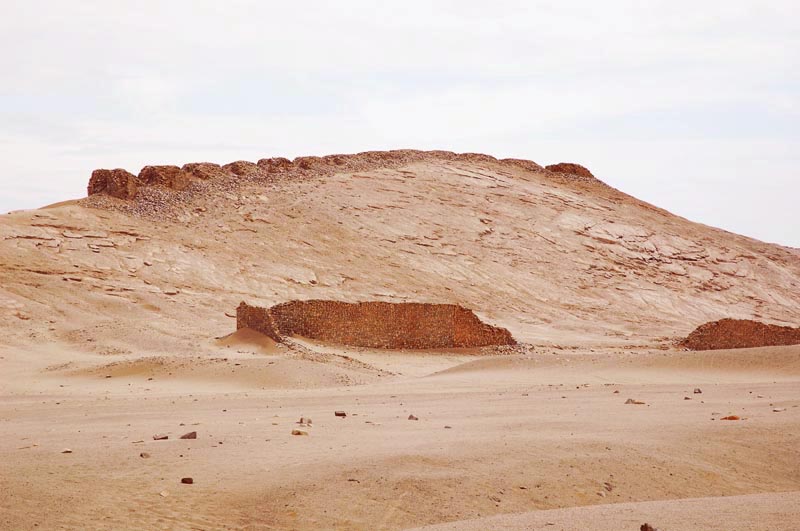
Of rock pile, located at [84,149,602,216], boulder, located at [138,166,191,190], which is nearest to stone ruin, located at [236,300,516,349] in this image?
rock pile, located at [84,149,602,216]

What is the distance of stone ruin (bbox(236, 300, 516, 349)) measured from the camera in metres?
23.8

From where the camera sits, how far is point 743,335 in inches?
1029

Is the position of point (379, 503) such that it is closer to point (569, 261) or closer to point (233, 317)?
point (233, 317)

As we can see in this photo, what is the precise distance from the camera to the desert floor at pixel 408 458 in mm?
7488

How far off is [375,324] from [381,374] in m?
4.94

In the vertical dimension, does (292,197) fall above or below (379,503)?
above

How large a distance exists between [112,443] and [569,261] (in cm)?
3594

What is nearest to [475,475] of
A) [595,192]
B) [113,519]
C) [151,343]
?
[113,519]

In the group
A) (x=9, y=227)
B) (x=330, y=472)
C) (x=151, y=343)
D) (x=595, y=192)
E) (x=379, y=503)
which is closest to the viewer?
(x=379, y=503)

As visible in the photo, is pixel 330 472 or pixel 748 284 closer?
pixel 330 472

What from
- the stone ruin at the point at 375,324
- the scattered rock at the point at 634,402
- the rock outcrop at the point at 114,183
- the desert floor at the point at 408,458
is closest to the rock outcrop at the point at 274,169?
the rock outcrop at the point at 114,183

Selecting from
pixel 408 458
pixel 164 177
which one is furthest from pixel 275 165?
pixel 408 458

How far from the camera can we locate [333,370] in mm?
18500

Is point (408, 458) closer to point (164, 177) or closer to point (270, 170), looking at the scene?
point (164, 177)
